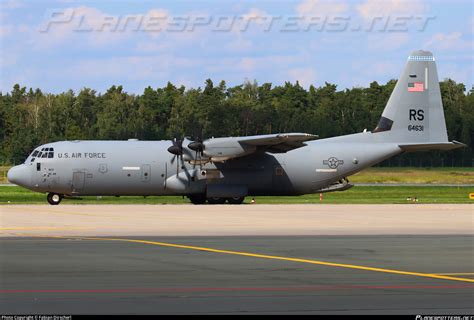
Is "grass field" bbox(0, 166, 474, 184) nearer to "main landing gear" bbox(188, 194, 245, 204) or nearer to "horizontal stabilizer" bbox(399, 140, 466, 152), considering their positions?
"horizontal stabilizer" bbox(399, 140, 466, 152)

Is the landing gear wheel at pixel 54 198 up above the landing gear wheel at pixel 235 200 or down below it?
above

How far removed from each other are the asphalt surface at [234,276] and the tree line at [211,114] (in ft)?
136

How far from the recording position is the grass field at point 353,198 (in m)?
45.3

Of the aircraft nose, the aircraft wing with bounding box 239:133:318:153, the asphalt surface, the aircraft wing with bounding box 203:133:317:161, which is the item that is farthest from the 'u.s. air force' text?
the asphalt surface

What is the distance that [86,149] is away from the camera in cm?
4244

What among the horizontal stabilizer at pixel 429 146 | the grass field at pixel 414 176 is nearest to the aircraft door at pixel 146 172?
the horizontal stabilizer at pixel 429 146

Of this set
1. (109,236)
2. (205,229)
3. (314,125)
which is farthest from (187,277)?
(314,125)

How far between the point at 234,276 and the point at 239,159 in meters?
28.8

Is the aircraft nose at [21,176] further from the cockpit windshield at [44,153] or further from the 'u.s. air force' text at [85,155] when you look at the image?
the 'u.s. air force' text at [85,155]

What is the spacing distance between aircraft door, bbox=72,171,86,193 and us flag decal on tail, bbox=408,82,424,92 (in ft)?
56.8

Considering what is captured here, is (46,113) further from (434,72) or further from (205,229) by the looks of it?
(205,229)

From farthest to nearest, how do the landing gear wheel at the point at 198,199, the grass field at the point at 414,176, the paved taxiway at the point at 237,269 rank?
the grass field at the point at 414,176 < the landing gear wheel at the point at 198,199 < the paved taxiway at the point at 237,269

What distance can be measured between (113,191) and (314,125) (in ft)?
118

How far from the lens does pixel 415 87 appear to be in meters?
45.2
